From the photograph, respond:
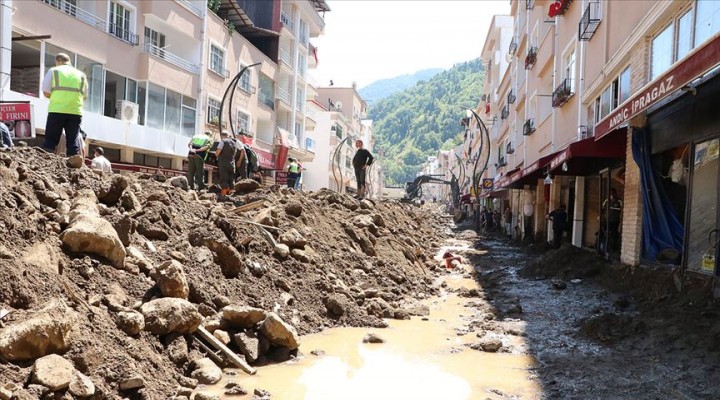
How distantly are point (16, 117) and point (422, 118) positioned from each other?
512 feet

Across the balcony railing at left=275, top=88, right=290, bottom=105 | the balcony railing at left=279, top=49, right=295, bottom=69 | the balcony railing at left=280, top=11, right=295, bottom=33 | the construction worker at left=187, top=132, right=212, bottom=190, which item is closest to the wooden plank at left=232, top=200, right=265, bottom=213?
the construction worker at left=187, top=132, right=212, bottom=190

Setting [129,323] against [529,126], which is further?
[529,126]

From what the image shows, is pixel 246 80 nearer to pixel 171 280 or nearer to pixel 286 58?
pixel 286 58

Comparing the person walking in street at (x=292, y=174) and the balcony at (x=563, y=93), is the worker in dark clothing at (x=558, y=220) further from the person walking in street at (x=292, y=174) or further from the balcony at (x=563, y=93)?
the person walking in street at (x=292, y=174)

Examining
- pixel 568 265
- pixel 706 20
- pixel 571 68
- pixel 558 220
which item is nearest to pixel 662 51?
pixel 706 20

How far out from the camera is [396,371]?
546 centimetres

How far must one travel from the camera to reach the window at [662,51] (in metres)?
8.38

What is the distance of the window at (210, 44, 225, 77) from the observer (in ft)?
81.6

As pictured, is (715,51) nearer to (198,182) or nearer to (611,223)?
(611,223)

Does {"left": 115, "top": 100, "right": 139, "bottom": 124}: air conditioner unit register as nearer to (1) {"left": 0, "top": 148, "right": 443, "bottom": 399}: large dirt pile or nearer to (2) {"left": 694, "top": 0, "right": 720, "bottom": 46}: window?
(1) {"left": 0, "top": 148, "right": 443, "bottom": 399}: large dirt pile

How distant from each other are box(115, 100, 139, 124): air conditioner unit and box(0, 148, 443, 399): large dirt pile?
38.1 ft

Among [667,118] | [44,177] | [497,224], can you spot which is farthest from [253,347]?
[497,224]

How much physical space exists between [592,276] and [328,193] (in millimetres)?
6669

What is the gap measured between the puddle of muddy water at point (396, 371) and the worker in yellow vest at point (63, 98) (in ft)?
17.0
